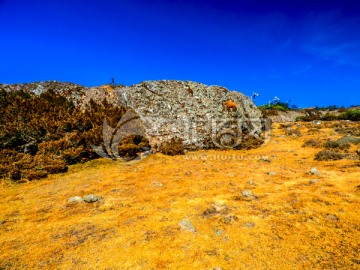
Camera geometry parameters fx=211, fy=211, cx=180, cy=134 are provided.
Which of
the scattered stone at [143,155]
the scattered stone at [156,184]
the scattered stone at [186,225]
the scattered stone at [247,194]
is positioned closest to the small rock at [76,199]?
the scattered stone at [156,184]

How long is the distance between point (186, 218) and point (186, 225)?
15.5 inches

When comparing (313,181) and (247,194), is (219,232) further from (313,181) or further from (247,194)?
(313,181)

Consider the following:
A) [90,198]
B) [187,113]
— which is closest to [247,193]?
[90,198]

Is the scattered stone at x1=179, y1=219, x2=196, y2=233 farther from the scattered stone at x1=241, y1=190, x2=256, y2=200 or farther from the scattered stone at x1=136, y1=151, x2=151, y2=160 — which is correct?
the scattered stone at x1=136, y1=151, x2=151, y2=160

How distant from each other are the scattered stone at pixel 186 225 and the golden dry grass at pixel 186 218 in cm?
12

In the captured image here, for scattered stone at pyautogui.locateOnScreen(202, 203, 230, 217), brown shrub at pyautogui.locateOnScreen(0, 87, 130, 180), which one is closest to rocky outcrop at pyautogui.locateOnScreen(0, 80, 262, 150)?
brown shrub at pyautogui.locateOnScreen(0, 87, 130, 180)

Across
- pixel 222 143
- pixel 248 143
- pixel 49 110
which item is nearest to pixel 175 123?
pixel 222 143

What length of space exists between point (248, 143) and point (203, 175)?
29.1 ft

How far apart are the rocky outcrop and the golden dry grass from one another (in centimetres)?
591

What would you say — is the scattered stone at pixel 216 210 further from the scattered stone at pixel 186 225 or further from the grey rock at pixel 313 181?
the grey rock at pixel 313 181

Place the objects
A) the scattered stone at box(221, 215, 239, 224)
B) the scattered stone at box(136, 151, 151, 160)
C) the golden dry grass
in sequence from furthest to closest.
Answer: the scattered stone at box(136, 151, 151, 160), the scattered stone at box(221, 215, 239, 224), the golden dry grass

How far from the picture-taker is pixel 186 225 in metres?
5.93

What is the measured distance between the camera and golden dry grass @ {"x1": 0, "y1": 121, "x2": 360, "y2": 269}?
4.58 metres

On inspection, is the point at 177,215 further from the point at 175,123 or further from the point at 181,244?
the point at 175,123
